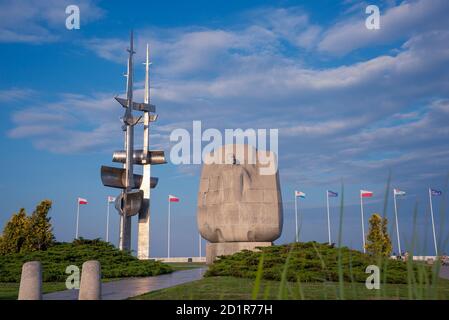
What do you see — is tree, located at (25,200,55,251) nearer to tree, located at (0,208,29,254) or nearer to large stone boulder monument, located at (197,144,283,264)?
tree, located at (0,208,29,254)

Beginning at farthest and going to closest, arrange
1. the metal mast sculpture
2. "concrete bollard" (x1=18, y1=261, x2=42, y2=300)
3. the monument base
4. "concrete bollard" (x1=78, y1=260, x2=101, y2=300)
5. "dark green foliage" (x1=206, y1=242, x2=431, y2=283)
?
1. the metal mast sculpture
2. the monument base
3. "dark green foliage" (x1=206, y1=242, x2=431, y2=283)
4. "concrete bollard" (x1=78, y1=260, x2=101, y2=300)
5. "concrete bollard" (x1=18, y1=261, x2=42, y2=300)

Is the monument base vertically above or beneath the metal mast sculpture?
beneath

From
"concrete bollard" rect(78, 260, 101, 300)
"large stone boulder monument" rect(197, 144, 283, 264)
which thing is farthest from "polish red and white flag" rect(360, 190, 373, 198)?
"concrete bollard" rect(78, 260, 101, 300)

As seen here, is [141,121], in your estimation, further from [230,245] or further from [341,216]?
[341,216]

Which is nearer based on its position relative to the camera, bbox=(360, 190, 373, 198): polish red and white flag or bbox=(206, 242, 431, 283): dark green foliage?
bbox=(206, 242, 431, 283): dark green foliage

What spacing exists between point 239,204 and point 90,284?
46.0ft

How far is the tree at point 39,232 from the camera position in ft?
70.9

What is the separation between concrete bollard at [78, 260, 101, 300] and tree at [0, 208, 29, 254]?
16.7m

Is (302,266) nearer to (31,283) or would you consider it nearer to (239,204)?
(31,283)

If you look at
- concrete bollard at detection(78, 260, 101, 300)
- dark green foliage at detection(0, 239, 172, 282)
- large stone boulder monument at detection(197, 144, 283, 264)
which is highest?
large stone boulder monument at detection(197, 144, 283, 264)

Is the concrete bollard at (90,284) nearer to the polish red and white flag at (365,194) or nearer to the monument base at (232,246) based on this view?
the monument base at (232,246)

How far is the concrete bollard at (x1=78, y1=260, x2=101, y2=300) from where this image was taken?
21.0 feet
